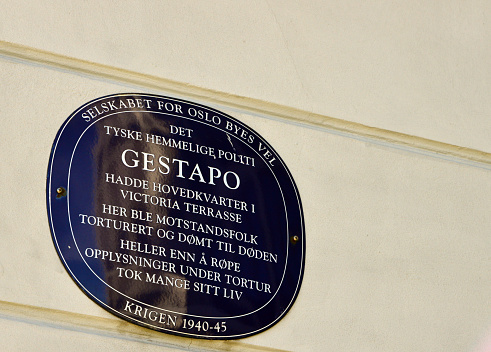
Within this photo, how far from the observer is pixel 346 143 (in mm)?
5098

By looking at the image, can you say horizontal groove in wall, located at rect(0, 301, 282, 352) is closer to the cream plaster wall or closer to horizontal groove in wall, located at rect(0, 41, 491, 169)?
the cream plaster wall

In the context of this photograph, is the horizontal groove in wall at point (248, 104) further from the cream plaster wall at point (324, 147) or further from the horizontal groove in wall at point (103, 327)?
the horizontal groove in wall at point (103, 327)

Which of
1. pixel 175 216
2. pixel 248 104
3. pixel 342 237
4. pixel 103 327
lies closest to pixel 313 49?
pixel 248 104

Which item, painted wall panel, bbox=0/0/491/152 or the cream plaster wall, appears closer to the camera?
the cream plaster wall

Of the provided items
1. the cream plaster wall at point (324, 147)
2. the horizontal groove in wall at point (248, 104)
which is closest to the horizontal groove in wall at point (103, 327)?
the cream plaster wall at point (324, 147)

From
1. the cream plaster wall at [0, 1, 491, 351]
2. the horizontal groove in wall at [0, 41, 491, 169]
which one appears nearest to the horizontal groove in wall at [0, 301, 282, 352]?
the cream plaster wall at [0, 1, 491, 351]

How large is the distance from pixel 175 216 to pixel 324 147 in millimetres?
880

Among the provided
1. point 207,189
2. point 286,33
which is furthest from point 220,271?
point 286,33

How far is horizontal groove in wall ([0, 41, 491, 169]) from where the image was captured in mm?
4738

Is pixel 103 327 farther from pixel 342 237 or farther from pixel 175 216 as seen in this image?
pixel 342 237

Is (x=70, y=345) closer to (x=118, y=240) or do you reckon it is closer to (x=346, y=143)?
A: (x=118, y=240)

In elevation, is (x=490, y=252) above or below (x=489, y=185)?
below

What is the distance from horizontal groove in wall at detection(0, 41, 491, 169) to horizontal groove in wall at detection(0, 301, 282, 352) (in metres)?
1.14

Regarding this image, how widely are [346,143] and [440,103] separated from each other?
0.63m
